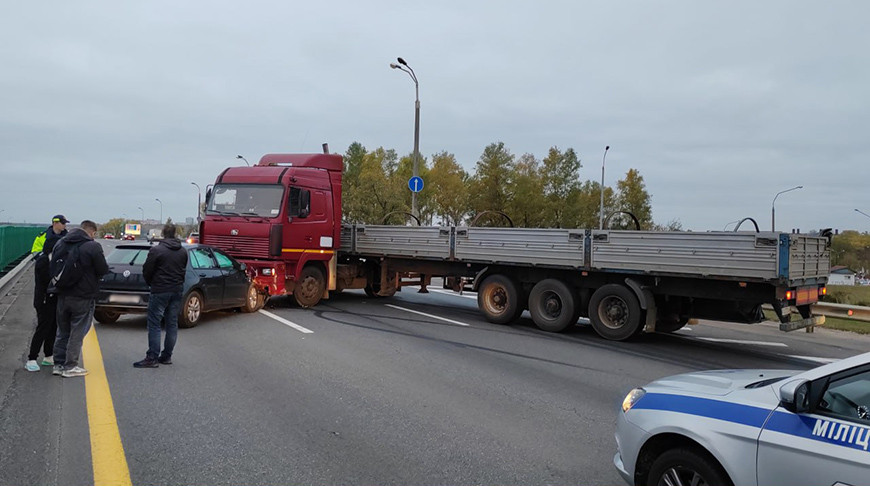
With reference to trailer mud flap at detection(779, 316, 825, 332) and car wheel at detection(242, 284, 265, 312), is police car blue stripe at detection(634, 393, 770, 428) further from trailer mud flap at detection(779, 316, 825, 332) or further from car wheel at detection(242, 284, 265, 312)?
car wheel at detection(242, 284, 265, 312)

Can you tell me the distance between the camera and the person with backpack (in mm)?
6391

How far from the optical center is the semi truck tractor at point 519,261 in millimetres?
8828

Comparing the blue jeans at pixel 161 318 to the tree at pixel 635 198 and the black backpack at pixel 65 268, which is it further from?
the tree at pixel 635 198

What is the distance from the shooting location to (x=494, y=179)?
3728 cm

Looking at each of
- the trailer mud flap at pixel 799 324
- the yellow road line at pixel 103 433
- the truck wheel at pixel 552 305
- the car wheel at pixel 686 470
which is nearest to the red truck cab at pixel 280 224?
the truck wheel at pixel 552 305

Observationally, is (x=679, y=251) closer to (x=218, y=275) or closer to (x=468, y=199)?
(x=218, y=275)

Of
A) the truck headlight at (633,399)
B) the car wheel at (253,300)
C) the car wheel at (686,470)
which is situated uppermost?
the truck headlight at (633,399)

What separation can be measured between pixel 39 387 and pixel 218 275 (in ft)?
16.1

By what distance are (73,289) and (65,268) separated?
0.78ft

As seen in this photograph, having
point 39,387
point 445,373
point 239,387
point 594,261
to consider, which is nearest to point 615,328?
point 594,261

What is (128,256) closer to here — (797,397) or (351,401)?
(351,401)

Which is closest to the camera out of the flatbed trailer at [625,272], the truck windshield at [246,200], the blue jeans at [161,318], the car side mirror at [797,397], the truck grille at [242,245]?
the car side mirror at [797,397]

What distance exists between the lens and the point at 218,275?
10.9 metres

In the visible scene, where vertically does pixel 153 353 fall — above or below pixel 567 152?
below
